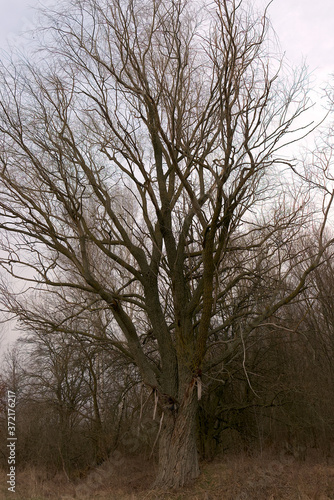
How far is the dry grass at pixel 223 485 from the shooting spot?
7176 millimetres

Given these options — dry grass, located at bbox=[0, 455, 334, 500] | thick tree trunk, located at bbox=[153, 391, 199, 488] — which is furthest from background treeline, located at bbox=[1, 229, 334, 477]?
thick tree trunk, located at bbox=[153, 391, 199, 488]

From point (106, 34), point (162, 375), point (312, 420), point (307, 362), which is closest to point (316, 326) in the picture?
point (307, 362)

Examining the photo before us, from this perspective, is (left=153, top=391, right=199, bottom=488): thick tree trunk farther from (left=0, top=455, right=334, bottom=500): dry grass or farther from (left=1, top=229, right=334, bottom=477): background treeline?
(left=1, top=229, right=334, bottom=477): background treeline

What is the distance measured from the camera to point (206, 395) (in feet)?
38.6

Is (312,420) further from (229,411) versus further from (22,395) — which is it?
(22,395)

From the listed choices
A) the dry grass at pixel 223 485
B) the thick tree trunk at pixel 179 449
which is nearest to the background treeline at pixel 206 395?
the dry grass at pixel 223 485

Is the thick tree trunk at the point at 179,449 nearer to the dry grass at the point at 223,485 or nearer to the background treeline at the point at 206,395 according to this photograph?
the dry grass at the point at 223,485

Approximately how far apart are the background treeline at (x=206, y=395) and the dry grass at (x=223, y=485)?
101 cm

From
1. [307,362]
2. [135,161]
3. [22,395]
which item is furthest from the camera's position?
[22,395]

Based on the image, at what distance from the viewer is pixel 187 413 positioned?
7883 mm

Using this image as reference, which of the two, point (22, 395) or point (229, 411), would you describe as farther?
point (22, 395)

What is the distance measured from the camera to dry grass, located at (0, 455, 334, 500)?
7.18 m

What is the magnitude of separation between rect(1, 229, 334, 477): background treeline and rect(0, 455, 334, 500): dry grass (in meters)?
1.01

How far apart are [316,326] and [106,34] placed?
1191 centimetres
